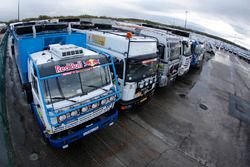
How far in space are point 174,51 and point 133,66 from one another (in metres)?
4.41

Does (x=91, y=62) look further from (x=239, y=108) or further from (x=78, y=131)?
(x=239, y=108)

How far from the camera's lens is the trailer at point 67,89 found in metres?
3.88

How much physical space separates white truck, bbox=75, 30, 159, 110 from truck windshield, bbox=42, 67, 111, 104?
3.40 ft

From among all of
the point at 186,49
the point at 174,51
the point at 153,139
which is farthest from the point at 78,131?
the point at 186,49

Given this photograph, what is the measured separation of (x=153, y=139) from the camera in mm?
5688

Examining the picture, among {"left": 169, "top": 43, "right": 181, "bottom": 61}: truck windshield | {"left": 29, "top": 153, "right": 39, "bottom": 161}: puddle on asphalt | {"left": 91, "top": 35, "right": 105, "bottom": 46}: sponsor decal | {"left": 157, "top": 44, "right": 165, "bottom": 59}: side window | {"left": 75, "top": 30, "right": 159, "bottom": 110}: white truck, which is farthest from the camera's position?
{"left": 169, "top": 43, "right": 181, "bottom": 61}: truck windshield

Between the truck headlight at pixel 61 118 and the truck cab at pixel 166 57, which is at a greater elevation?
the truck cab at pixel 166 57

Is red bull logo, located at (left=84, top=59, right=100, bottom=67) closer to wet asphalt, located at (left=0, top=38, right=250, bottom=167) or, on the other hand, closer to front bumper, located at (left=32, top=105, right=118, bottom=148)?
front bumper, located at (left=32, top=105, right=118, bottom=148)

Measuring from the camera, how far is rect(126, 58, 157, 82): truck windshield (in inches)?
232

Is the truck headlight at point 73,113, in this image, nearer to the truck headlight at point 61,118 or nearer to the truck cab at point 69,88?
the truck cab at point 69,88

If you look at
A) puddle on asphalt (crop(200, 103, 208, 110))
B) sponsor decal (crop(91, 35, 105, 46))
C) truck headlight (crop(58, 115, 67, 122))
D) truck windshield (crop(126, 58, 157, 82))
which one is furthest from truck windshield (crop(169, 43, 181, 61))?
truck headlight (crop(58, 115, 67, 122))

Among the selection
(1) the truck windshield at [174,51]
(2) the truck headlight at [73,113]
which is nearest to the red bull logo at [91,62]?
(2) the truck headlight at [73,113]

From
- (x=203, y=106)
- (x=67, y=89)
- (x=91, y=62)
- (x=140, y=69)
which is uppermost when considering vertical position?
(x=91, y=62)

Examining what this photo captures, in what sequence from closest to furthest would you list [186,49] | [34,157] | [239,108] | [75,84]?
[75,84], [34,157], [239,108], [186,49]
